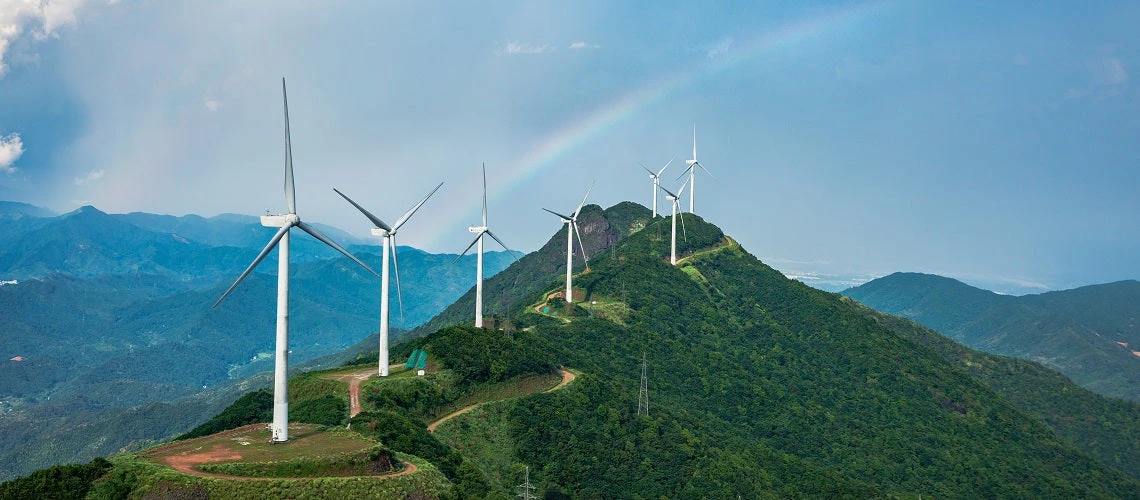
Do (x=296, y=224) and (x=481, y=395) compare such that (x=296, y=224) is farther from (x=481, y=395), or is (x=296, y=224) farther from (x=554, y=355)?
(x=554, y=355)

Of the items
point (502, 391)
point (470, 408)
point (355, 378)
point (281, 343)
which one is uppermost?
point (281, 343)

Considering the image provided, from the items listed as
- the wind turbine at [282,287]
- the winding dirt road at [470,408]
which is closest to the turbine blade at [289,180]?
the wind turbine at [282,287]

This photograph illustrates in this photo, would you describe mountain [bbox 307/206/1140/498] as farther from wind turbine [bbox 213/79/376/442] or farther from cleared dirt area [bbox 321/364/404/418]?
wind turbine [bbox 213/79/376/442]

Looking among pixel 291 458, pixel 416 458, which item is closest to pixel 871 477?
pixel 416 458

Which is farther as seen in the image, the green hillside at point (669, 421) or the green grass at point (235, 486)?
the green hillside at point (669, 421)

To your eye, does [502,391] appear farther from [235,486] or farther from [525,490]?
[235,486]

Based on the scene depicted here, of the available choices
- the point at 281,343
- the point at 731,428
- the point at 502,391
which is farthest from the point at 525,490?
the point at 731,428

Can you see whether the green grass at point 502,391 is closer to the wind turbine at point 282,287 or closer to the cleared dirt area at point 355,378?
the cleared dirt area at point 355,378

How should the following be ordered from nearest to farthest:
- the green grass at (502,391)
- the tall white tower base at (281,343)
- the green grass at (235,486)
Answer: the green grass at (235,486) < the tall white tower base at (281,343) < the green grass at (502,391)

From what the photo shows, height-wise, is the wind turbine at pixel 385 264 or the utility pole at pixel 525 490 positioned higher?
the wind turbine at pixel 385 264

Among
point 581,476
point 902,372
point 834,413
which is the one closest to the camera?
point 581,476

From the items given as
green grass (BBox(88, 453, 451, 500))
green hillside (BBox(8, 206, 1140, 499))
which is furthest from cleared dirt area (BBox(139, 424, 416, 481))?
green hillside (BBox(8, 206, 1140, 499))
